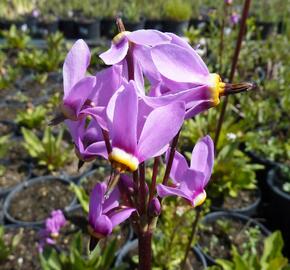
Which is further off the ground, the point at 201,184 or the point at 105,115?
the point at 105,115

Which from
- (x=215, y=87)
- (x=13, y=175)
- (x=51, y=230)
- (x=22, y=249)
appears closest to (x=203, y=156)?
(x=215, y=87)

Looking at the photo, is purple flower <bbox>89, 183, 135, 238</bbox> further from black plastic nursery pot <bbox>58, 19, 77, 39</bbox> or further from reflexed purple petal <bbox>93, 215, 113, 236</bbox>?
black plastic nursery pot <bbox>58, 19, 77, 39</bbox>

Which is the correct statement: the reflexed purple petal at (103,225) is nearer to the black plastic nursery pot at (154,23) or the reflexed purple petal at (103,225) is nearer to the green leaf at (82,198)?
the green leaf at (82,198)

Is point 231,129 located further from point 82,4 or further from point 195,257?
point 82,4

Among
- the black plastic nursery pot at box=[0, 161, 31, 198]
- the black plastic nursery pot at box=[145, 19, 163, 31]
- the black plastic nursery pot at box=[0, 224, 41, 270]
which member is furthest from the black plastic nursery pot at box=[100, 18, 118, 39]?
the black plastic nursery pot at box=[0, 224, 41, 270]

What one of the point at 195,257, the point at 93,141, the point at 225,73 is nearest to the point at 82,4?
the point at 225,73

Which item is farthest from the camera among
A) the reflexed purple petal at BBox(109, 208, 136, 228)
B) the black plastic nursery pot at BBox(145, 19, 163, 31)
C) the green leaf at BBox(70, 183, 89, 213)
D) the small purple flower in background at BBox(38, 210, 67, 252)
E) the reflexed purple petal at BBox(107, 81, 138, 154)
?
the black plastic nursery pot at BBox(145, 19, 163, 31)
